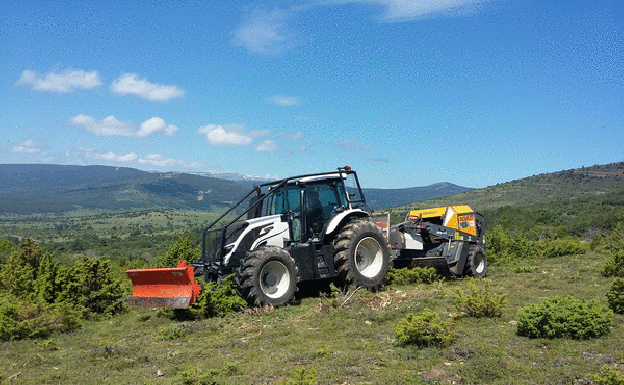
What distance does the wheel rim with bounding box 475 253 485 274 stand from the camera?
15.4m

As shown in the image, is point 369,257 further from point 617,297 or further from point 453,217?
point 617,297

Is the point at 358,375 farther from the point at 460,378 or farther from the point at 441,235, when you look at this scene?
the point at 441,235

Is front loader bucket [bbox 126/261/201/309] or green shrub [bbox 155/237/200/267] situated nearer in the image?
front loader bucket [bbox 126/261/201/309]

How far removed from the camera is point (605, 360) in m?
6.07

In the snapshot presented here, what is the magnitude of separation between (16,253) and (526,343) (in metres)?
14.9

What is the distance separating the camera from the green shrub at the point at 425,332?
696 centimetres

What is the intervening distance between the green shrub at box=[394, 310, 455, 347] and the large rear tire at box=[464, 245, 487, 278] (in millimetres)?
8220

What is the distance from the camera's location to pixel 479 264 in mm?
15531

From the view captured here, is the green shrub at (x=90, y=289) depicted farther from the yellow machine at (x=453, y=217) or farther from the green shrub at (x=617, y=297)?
the green shrub at (x=617, y=297)

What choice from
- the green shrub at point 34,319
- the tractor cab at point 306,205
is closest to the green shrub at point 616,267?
the tractor cab at point 306,205

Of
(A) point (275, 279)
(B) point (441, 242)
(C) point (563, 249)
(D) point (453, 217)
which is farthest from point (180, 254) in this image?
(C) point (563, 249)

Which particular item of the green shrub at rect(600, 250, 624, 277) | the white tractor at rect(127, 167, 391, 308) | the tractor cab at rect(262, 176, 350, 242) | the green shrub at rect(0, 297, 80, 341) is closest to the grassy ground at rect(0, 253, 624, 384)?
the green shrub at rect(0, 297, 80, 341)

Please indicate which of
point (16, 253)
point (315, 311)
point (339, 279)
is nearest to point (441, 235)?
point (339, 279)

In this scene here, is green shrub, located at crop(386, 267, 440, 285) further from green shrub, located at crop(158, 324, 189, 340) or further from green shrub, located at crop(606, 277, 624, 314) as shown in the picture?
green shrub, located at crop(158, 324, 189, 340)
